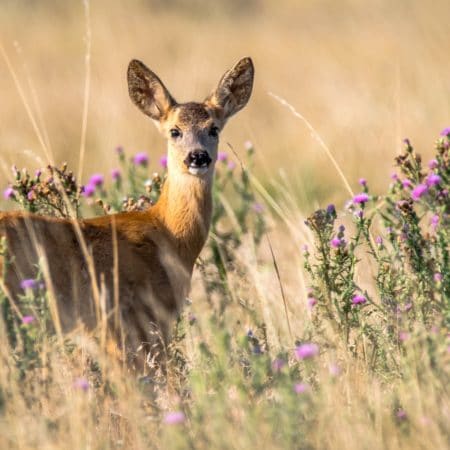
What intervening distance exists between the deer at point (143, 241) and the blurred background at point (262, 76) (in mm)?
2340

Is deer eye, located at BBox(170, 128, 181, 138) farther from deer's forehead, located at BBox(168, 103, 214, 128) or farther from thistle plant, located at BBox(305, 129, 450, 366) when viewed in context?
thistle plant, located at BBox(305, 129, 450, 366)

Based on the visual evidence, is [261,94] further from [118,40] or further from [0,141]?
[0,141]

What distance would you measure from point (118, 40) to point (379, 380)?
12960 millimetres

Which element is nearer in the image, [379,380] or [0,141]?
[379,380]

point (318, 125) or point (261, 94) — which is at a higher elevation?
point (261, 94)

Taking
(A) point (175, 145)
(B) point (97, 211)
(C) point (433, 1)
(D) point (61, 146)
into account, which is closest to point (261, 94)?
(D) point (61, 146)

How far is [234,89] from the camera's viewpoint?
278 inches

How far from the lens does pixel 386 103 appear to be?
12977 mm

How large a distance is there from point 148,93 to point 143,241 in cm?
128

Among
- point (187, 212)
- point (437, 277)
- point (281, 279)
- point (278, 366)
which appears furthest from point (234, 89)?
point (278, 366)

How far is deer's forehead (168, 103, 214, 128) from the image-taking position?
6.57m

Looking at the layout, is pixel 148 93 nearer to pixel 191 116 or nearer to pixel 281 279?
pixel 191 116

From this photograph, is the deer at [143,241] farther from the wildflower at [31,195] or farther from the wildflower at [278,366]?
the wildflower at [278,366]

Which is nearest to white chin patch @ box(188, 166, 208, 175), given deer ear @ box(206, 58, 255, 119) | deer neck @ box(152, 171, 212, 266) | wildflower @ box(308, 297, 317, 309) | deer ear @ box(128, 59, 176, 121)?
deer neck @ box(152, 171, 212, 266)
